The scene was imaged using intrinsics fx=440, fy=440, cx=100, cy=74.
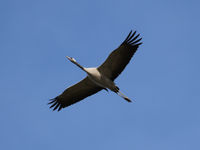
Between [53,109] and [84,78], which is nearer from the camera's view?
[84,78]

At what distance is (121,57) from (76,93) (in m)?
3.33

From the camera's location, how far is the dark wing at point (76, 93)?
69.6ft

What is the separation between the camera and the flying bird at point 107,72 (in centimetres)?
1966

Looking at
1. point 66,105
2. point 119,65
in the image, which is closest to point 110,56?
point 119,65

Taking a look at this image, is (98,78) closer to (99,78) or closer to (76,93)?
(99,78)

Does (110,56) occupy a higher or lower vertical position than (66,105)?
higher

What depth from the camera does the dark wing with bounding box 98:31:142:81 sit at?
1962 centimetres

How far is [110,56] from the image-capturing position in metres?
19.6

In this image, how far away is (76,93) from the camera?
21719 mm

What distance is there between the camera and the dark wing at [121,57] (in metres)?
19.6

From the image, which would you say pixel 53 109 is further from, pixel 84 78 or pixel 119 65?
pixel 119 65

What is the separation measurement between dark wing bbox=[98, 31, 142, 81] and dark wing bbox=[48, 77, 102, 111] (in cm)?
127

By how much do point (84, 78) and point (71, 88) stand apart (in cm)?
99

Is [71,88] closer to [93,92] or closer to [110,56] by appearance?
[93,92]
